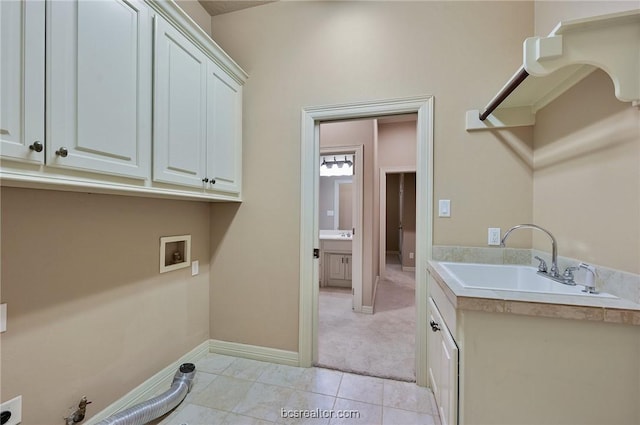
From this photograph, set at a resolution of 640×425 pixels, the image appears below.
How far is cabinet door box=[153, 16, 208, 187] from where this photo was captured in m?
1.42

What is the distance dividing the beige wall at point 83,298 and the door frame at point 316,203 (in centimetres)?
95

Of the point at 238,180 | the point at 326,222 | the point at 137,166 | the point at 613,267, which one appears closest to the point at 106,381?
the point at 137,166

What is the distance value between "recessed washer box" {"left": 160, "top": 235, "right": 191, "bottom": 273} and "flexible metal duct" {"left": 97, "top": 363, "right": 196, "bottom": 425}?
2.31 ft

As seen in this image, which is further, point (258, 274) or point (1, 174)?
point (258, 274)

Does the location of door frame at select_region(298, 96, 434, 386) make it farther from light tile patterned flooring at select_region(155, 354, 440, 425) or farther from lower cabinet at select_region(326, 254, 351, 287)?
lower cabinet at select_region(326, 254, 351, 287)

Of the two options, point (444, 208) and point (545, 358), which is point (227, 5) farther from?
point (545, 358)

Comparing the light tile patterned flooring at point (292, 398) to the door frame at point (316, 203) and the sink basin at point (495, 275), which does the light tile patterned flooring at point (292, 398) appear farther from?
the sink basin at point (495, 275)

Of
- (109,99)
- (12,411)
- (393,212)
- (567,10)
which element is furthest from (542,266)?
(393,212)

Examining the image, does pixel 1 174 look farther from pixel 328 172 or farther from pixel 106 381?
pixel 328 172

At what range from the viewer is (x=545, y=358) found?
979 mm

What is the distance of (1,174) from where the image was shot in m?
0.83

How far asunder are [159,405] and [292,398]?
778 millimetres

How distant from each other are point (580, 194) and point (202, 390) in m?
2.51

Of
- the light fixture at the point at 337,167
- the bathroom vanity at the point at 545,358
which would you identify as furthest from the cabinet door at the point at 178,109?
the light fixture at the point at 337,167
